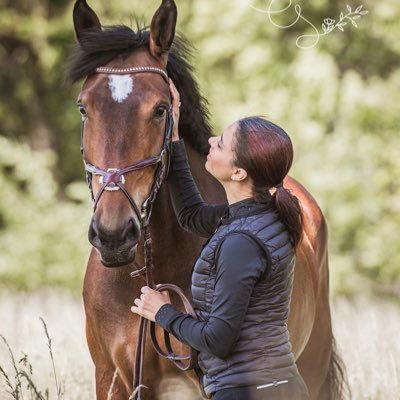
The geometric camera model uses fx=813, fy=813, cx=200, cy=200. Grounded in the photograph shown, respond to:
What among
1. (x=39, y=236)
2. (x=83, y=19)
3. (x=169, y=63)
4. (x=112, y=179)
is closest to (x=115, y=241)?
→ (x=112, y=179)

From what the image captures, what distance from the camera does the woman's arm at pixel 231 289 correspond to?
2518mm

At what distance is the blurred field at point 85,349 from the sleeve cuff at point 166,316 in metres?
0.71

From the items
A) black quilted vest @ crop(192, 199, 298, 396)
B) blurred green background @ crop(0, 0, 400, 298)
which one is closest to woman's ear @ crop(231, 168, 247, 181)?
black quilted vest @ crop(192, 199, 298, 396)

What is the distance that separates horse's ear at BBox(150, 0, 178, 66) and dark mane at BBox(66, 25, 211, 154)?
1.9 inches

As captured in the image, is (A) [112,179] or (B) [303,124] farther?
(B) [303,124]

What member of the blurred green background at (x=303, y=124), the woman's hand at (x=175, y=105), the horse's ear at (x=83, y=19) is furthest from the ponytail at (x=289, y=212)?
the blurred green background at (x=303, y=124)

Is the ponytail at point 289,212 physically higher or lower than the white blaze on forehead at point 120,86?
lower

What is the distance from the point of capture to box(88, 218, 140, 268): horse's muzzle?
2.85 m

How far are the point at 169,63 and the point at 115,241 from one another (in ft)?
3.44

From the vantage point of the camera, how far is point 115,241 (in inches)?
113

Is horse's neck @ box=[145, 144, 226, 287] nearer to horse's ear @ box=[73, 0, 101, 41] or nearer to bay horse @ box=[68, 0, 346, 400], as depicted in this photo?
bay horse @ box=[68, 0, 346, 400]

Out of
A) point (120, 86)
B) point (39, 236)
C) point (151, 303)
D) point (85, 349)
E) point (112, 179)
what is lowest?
point (151, 303)

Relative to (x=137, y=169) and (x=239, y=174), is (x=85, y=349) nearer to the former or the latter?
(x=137, y=169)

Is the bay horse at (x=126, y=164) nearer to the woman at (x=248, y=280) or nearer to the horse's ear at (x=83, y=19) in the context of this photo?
the horse's ear at (x=83, y=19)
